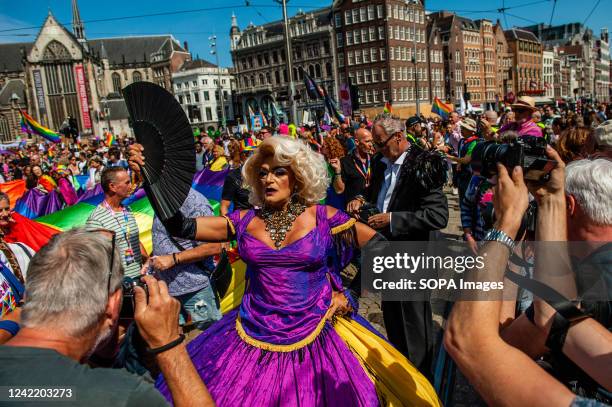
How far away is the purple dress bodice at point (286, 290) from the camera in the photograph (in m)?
2.57

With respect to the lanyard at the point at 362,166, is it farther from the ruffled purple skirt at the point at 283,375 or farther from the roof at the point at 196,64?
the roof at the point at 196,64

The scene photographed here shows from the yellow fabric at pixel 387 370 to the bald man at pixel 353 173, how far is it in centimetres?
294

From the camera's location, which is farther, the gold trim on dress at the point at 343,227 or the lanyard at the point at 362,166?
the lanyard at the point at 362,166

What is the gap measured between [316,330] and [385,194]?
1.68 metres

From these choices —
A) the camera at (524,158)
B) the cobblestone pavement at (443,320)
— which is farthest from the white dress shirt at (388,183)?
the camera at (524,158)

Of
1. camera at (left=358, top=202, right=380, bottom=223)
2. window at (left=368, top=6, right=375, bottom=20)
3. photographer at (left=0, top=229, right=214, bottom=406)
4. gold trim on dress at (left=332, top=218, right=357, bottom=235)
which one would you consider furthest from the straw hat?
window at (left=368, top=6, right=375, bottom=20)

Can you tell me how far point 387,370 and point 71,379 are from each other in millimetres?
1814

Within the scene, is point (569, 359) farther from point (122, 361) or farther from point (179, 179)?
point (179, 179)

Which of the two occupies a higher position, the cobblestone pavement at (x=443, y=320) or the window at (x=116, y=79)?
the window at (x=116, y=79)

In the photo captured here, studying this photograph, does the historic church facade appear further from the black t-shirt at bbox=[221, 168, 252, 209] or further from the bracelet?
the bracelet

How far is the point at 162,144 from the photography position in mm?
2496

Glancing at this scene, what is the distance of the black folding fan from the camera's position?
245 centimetres

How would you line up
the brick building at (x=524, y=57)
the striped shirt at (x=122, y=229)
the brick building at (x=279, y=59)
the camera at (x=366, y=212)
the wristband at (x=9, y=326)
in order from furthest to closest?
the brick building at (x=524, y=57) < the brick building at (x=279, y=59) < the striped shirt at (x=122, y=229) < the camera at (x=366, y=212) < the wristband at (x=9, y=326)

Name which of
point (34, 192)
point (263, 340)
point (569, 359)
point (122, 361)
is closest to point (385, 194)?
point (263, 340)
